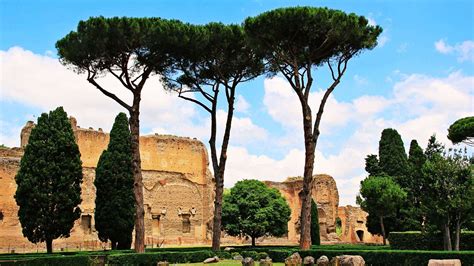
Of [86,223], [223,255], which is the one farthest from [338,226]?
[223,255]

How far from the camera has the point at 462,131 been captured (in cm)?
3222

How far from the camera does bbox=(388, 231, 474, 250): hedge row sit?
21.3m

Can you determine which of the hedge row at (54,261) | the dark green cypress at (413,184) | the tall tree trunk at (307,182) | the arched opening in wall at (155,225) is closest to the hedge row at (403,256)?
the tall tree trunk at (307,182)

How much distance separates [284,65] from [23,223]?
495 inches

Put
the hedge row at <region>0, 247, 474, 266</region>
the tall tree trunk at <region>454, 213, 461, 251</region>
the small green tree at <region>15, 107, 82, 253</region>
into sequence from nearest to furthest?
the hedge row at <region>0, 247, 474, 266</region>, the tall tree trunk at <region>454, 213, 461, 251</region>, the small green tree at <region>15, 107, 82, 253</region>

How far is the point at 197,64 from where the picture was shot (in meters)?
25.9

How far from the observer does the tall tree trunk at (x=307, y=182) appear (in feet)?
67.9

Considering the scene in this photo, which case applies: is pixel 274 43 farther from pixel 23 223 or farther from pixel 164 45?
pixel 23 223

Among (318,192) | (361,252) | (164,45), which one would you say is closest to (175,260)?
(361,252)

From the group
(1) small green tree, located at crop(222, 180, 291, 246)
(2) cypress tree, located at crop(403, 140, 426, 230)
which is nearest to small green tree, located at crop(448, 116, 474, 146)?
(2) cypress tree, located at crop(403, 140, 426, 230)

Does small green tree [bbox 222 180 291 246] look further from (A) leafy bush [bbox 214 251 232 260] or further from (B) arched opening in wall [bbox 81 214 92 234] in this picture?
(A) leafy bush [bbox 214 251 232 260]

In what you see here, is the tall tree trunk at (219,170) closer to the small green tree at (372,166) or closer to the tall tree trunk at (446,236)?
the tall tree trunk at (446,236)

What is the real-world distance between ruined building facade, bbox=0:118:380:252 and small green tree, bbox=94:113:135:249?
8.19m

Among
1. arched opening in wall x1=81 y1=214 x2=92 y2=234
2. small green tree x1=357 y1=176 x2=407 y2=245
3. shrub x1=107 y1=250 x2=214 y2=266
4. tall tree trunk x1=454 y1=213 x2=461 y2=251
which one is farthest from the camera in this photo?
arched opening in wall x1=81 y1=214 x2=92 y2=234
